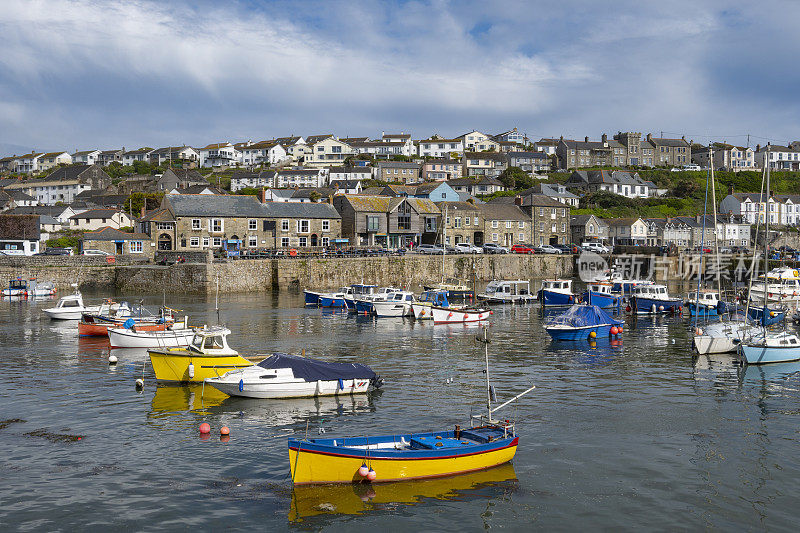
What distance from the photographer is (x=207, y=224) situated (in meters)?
86.9

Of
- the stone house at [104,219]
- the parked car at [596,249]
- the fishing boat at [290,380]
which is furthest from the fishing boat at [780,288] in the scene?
the stone house at [104,219]

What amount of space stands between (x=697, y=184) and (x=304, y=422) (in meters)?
156

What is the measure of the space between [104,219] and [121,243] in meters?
23.4

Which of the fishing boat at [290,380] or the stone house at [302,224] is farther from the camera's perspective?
the stone house at [302,224]

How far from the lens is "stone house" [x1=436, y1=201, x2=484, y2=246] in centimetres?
10738

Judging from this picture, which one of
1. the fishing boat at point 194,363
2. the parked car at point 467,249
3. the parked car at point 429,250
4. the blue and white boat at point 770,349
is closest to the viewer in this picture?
the fishing boat at point 194,363

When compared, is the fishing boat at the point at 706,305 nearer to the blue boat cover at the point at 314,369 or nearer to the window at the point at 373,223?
the blue boat cover at the point at 314,369

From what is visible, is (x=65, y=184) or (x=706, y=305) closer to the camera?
(x=706, y=305)

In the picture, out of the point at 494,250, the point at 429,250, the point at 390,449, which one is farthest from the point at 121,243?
the point at 390,449

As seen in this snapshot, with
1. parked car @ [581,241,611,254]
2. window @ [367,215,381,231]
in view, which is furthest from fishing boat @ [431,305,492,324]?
parked car @ [581,241,611,254]

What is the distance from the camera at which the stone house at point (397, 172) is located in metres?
161

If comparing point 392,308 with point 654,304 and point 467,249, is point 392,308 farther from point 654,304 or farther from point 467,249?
point 467,249

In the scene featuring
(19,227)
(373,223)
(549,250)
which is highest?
(373,223)

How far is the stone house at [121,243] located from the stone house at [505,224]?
51.3 meters
